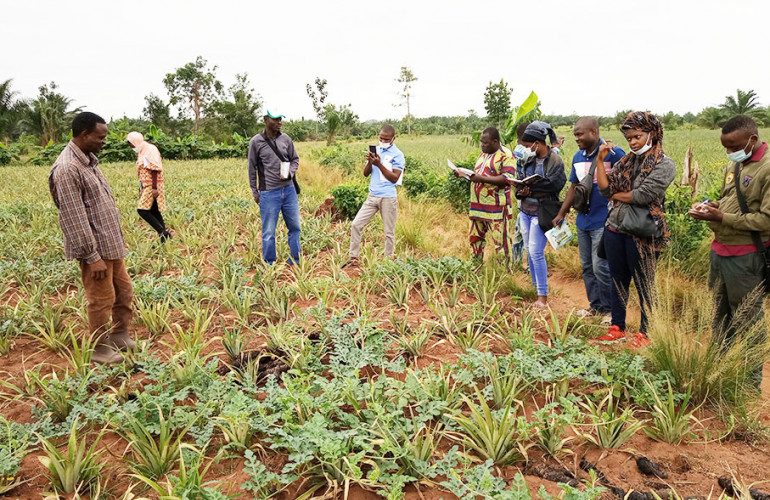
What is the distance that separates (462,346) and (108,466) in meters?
2.43

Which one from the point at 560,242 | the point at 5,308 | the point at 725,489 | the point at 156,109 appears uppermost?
the point at 156,109

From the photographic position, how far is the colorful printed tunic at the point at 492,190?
4941mm

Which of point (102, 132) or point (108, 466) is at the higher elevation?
point (102, 132)

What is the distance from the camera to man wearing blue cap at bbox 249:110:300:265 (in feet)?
18.0

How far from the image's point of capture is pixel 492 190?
5008 mm

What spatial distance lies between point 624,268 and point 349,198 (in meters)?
5.71

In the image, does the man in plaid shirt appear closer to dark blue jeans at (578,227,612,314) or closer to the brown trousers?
the brown trousers

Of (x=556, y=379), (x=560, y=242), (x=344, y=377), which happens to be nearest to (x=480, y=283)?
(x=560, y=242)

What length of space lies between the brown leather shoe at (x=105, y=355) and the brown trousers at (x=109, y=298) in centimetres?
14

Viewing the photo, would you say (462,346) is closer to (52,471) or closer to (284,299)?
(284,299)

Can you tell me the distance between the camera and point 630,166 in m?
3.64

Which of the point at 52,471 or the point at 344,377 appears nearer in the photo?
the point at 52,471

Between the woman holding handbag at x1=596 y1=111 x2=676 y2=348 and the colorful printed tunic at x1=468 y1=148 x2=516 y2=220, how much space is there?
3.90 ft

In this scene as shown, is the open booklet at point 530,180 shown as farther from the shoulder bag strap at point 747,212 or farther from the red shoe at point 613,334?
the shoulder bag strap at point 747,212
